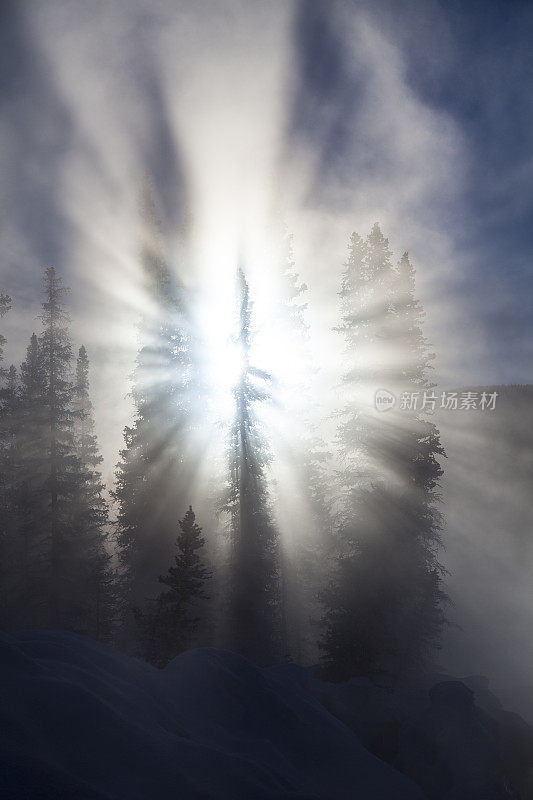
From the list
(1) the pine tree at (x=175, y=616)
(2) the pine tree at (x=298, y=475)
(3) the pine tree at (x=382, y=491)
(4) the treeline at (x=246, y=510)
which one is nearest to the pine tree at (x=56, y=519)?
(4) the treeline at (x=246, y=510)

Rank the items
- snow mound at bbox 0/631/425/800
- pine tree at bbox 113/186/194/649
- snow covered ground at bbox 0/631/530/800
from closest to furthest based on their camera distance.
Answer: snow mound at bbox 0/631/425/800, snow covered ground at bbox 0/631/530/800, pine tree at bbox 113/186/194/649

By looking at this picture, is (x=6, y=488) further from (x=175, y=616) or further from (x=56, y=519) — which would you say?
(x=175, y=616)

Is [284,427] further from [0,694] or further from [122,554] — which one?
[0,694]

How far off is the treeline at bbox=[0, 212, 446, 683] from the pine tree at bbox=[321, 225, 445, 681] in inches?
2.7

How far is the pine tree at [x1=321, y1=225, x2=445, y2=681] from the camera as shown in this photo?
50.2ft

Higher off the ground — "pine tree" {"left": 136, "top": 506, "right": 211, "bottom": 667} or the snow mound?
the snow mound

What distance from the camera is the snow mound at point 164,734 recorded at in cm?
329

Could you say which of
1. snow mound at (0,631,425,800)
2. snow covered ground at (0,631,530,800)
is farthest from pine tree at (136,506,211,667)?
snow mound at (0,631,425,800)

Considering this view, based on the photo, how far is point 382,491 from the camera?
56.7 feet

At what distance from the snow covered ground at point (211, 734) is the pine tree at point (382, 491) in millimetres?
4697

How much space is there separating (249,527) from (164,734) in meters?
14.4

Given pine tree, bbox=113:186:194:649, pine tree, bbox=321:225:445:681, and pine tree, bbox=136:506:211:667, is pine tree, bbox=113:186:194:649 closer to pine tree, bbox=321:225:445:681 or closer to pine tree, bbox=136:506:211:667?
pine tree, bbox=136:506:211:667

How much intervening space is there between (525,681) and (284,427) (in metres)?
21.5

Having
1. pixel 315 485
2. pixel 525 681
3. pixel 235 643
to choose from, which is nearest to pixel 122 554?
pixel 235 643
